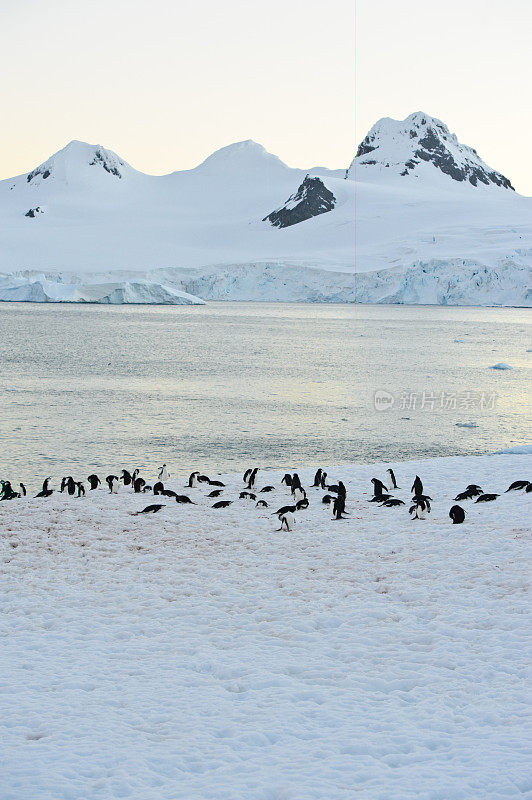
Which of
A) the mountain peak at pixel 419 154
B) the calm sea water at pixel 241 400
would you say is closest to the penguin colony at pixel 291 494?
the calm sea water at pixel 241 400

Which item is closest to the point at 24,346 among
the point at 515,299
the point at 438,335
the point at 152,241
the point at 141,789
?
the point at 438,335

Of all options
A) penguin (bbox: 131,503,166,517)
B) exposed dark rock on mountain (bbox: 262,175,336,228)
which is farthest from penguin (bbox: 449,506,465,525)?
exposed dark rock on mountain (bbox: 262,175,336,228)

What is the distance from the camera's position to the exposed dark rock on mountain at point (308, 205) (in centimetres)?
15262

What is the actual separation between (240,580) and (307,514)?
3.02 m

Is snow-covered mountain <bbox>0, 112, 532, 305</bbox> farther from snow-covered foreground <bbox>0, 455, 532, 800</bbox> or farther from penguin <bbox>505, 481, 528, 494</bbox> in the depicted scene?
snow-covered foreground <bbox>0, 455, 532, 800</bbox>

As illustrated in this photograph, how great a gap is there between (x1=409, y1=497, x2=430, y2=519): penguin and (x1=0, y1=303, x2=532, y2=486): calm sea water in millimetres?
6002

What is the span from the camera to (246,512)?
11016 mm

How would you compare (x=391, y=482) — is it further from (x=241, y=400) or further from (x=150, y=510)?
(x=241, y=400)

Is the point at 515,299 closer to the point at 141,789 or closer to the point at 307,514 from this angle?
the point at 307,514

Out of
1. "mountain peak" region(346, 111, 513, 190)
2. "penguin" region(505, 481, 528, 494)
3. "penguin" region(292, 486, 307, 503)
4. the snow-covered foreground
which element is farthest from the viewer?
"mountain peak" region(346, 111, 513, 190)

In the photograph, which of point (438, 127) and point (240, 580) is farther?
point (438, 127)

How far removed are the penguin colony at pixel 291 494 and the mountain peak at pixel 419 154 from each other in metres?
162

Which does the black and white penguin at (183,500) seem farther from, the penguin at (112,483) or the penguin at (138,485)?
the penguin at (112,483)

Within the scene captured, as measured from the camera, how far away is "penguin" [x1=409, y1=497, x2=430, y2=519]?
1042cm
